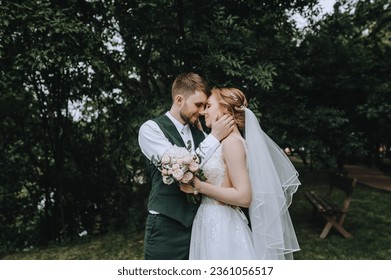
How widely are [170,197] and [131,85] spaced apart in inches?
178

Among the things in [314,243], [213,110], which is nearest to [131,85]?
[314,243]

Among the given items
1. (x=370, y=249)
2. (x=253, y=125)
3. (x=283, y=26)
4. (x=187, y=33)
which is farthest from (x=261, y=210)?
(x=283, y=26)

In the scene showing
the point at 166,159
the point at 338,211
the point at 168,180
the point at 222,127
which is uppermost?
the point at 222,127

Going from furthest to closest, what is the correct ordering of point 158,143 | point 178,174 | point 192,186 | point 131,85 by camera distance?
point 131,85, point 158,143, point 192,186, point 178,174

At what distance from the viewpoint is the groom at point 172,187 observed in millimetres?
2814

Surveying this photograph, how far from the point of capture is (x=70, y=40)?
4629 millimetres

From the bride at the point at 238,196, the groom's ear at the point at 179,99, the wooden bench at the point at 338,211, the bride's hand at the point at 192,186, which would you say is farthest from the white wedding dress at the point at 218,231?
the wooden bench at the point at 338,211

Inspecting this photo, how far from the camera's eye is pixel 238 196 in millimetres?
2742

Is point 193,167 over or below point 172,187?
over

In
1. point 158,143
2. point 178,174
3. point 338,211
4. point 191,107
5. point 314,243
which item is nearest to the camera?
point 178,174

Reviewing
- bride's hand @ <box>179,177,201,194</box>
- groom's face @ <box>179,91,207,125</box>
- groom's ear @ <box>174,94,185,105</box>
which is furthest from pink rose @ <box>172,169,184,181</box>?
groom's ear @ <box>174,94,185,105</box>

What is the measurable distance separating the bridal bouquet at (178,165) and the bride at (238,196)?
13cm

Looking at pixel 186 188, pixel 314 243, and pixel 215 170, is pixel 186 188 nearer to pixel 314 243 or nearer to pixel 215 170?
pixel 215 170

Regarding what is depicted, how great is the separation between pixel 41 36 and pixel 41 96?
3407 mm
